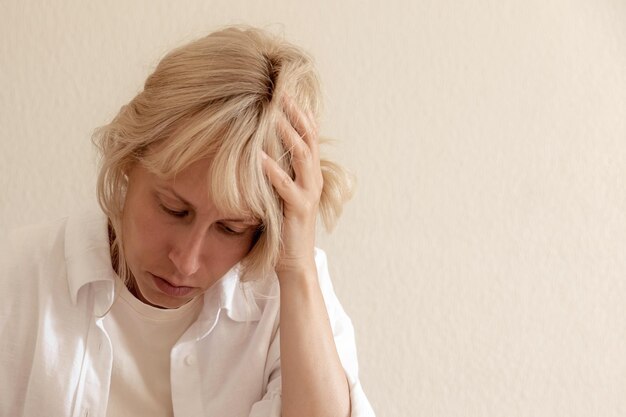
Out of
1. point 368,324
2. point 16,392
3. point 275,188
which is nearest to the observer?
point 275,188

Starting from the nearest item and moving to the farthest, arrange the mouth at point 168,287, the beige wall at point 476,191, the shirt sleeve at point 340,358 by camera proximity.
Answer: the mouth at point 168,287
the shirt sleeve at point 340,358
the beige wall at point 476,191

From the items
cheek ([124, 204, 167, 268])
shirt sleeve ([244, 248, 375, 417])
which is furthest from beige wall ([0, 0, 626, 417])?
cheek ([124, 204, 167, 268])

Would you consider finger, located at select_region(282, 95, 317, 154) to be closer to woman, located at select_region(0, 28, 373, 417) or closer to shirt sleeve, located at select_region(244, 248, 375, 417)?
woman, located at select_region(0, 28, 373, 417)

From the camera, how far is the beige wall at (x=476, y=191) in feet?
5.71

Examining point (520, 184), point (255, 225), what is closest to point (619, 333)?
point (520, 184)

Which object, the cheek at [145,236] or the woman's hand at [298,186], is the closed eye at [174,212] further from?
the woman's hand at [298,186]

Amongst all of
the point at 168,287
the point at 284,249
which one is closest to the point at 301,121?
the point at 284,249

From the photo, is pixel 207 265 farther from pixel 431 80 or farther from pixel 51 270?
pixel 431 80

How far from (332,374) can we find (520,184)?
0.73 metres

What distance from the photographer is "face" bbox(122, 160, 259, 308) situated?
1127 mm

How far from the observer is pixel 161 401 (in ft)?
4.55

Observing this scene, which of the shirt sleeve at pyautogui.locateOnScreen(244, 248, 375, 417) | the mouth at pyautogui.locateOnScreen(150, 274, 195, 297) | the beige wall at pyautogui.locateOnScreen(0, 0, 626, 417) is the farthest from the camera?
the beige wall at pyautogui.locateOnScreen(0, 0, 626, 417)

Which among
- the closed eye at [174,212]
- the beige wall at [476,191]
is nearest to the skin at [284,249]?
the closed eye at [174,212]

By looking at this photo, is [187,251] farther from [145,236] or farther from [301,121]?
[301,121]
